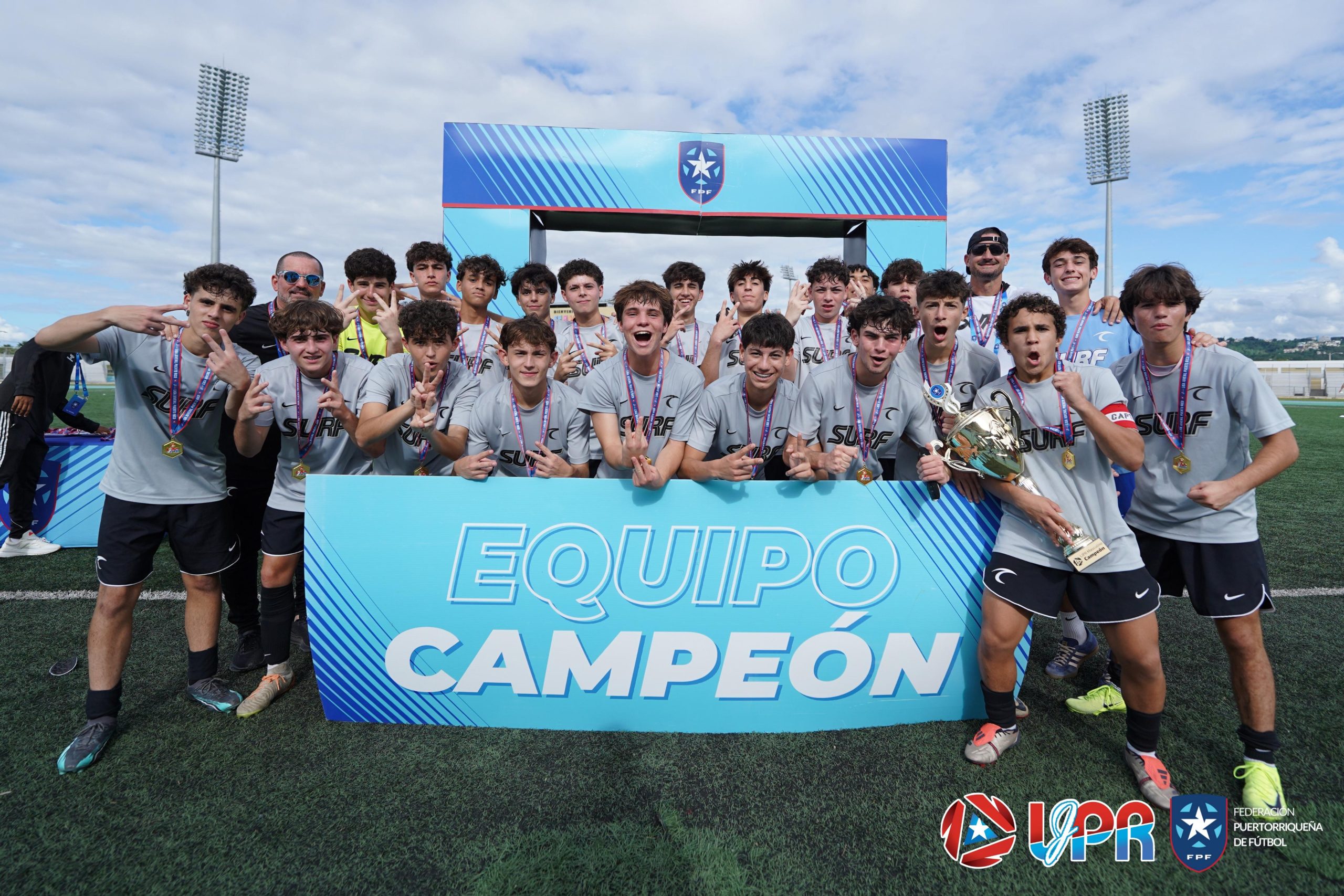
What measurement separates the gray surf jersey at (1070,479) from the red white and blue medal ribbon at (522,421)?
2.16m

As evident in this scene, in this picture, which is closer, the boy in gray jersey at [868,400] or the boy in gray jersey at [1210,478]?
the boy in gray jersey at [1210,478]

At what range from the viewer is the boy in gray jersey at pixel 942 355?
330 cm

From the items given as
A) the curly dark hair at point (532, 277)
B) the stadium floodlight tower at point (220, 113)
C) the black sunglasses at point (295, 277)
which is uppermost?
the stadium floodlight tower at point (220, 113)

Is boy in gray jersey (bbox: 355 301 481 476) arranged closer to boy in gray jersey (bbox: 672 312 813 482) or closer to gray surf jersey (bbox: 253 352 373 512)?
gray surf jersey (bbox: 253 352 373 512)

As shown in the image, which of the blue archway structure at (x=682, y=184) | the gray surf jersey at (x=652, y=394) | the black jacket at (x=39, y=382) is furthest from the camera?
the blue archway structure at (x=682, y=184)

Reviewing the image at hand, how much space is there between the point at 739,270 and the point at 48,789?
4.50 metres

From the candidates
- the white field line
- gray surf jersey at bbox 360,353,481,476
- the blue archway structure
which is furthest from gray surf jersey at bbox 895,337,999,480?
the blue archway structure

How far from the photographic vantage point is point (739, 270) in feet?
15.3

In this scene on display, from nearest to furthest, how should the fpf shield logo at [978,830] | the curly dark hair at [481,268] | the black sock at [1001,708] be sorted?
1. the fpf shield logo at [978,830]
2. the black sock at [1001,708]
3. the curly dark hair at [481,268]

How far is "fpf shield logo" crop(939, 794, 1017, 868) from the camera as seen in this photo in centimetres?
219

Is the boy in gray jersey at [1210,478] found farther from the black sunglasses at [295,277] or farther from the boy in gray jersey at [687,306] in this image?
the black sunglasses at [295,277]

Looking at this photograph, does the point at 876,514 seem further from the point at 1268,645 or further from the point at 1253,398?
the point at 1268,645

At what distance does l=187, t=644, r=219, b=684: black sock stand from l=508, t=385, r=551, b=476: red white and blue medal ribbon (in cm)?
181

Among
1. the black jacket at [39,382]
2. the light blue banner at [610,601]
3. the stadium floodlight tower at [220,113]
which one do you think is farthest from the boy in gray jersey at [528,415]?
the stadium floodlight tower at [220,113]
